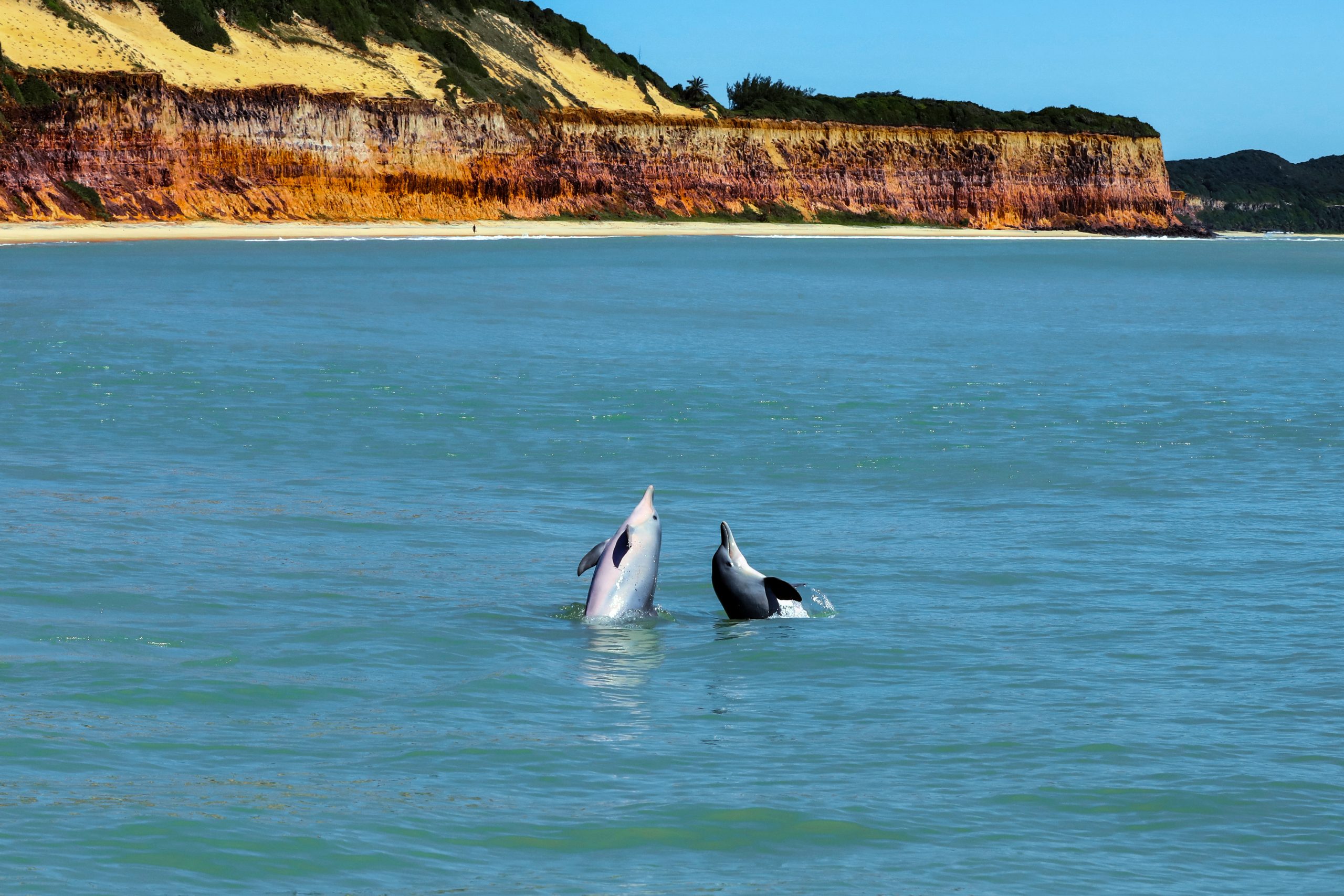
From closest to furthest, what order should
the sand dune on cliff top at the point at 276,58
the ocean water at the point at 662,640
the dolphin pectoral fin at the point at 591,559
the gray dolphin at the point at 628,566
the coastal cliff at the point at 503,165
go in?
the ocean water at the point at 662,640, the dolphin pectoral fin at the point at 591,559, the gray dolphin at the point at 628,566, the coastal cliff at the point at 503,165, the sand dune on cliff top at the point at 276,58

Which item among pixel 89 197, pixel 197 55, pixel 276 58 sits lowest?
pixel 89 197

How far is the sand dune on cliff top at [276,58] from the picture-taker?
307 ft

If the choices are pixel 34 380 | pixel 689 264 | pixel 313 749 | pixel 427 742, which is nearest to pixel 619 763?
pixel 427 742

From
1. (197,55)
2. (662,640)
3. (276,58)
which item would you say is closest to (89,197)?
(197,55)

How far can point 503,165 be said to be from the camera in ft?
372

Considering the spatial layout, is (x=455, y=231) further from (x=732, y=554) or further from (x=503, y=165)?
(x=732, y=554)

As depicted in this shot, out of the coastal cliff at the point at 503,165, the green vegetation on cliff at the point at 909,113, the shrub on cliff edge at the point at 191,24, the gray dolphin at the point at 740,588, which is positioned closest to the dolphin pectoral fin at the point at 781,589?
the gray dolphin at the point at 740,588

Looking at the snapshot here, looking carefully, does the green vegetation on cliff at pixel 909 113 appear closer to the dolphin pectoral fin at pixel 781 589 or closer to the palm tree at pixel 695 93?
the palm tree at pixel 695 93

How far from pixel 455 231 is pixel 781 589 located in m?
99.6

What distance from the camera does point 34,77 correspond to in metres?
86.1

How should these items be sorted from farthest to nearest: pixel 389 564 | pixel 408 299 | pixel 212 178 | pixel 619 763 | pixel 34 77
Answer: pixel 212 178, pixel 34 77, pixel 408 299, pixel 389 564, pixel 619 763

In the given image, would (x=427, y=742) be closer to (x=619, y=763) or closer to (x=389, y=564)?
(x=619, y=763)

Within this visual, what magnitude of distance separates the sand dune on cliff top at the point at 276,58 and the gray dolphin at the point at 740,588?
286ft

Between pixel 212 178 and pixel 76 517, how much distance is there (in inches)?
3321
